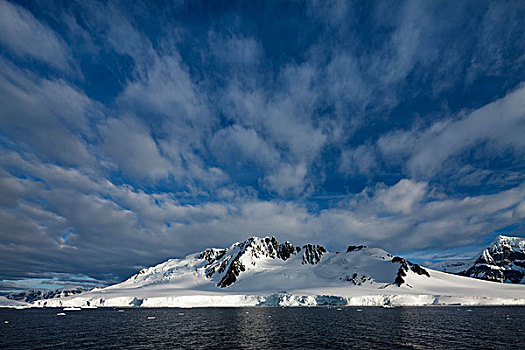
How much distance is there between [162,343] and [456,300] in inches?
6394

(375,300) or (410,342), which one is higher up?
A: (375,300)

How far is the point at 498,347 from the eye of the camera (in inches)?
1697

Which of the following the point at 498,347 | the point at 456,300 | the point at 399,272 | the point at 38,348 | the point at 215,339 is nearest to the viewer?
the point at 498,347

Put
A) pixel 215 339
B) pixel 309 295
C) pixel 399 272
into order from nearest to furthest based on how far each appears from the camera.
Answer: pixel 215 339 → pixel 309 295 → pixel 399 272

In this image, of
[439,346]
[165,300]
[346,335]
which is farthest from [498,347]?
[165,300]

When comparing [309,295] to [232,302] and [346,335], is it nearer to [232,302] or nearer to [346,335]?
[232,302]

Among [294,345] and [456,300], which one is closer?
[294,345]

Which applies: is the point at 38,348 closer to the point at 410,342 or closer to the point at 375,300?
the point at 410,342

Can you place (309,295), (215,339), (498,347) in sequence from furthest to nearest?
(309,295) < (215,339) < (498,347)

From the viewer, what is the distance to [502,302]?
513 ft

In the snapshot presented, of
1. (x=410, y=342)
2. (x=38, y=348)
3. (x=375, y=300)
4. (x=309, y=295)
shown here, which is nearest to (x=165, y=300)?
(x=309, y=295)

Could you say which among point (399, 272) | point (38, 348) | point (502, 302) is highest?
point (399, 272)

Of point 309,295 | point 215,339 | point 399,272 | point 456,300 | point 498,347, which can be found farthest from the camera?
point 399,272

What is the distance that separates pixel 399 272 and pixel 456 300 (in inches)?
1675
